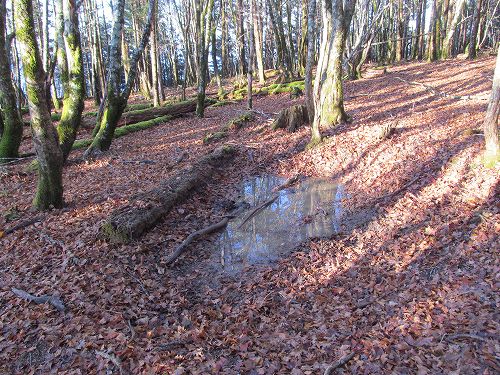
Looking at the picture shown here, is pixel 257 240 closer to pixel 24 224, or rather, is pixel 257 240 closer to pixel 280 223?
pixel 280 223

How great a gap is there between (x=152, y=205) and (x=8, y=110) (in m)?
6.87

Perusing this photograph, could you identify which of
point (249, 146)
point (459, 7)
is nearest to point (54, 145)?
point (249, 146)

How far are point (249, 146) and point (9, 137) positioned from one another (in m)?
7.86

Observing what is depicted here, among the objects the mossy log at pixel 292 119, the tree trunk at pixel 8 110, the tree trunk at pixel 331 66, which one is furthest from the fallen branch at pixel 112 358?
the mossy log at pixel 292 119

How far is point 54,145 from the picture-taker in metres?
7.21

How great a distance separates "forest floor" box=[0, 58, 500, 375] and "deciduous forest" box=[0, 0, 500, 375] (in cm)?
3

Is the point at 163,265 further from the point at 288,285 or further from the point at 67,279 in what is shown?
the point at 288,285

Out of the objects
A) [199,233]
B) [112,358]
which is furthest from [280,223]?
[112,358]

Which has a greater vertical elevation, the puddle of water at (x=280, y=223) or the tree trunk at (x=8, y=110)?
the tree trunk at (x=8, y=110)

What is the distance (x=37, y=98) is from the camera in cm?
674

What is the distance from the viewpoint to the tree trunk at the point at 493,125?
6918 mm

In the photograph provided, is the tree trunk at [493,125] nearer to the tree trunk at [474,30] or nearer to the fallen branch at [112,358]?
the fallen branch at [112,358]

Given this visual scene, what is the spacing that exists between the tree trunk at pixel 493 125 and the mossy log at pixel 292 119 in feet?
23.2

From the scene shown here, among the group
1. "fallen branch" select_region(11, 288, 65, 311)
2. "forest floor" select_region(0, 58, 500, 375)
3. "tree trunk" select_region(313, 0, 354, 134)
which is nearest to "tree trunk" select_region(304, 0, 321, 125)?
"tree trunk" select_region(313, 0, 354, 134)
